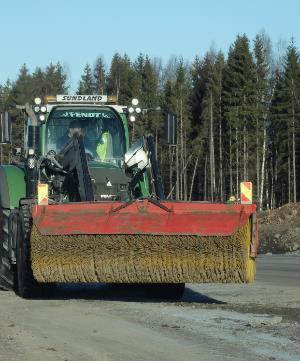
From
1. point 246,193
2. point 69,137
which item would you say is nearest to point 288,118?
point 69,137

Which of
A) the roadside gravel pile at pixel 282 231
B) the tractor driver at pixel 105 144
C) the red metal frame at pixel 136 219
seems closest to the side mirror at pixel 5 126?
the tractor driver at pixel 105 144

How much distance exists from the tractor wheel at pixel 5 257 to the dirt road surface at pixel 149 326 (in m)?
0.25

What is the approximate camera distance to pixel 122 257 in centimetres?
963

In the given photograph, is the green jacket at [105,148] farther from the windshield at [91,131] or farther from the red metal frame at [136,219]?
the red metal frame at [136,219]

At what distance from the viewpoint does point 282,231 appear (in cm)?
3347

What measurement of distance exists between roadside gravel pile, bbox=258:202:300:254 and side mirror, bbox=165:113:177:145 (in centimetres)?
1622

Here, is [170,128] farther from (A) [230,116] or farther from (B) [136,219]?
(A) [230,116]

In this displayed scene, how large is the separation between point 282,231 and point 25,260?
2421 centimetres

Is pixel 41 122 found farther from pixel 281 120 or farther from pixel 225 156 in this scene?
pixel 225 156

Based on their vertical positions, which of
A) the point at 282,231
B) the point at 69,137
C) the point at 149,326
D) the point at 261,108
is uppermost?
the point at 261,108

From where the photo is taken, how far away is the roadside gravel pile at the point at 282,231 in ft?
96.2

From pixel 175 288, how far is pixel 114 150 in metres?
2.48

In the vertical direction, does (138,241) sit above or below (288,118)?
below

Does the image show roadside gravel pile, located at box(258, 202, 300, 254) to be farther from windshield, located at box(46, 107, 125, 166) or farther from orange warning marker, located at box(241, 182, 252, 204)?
orange warning marker, located at box(241, 182, 252, 204)
